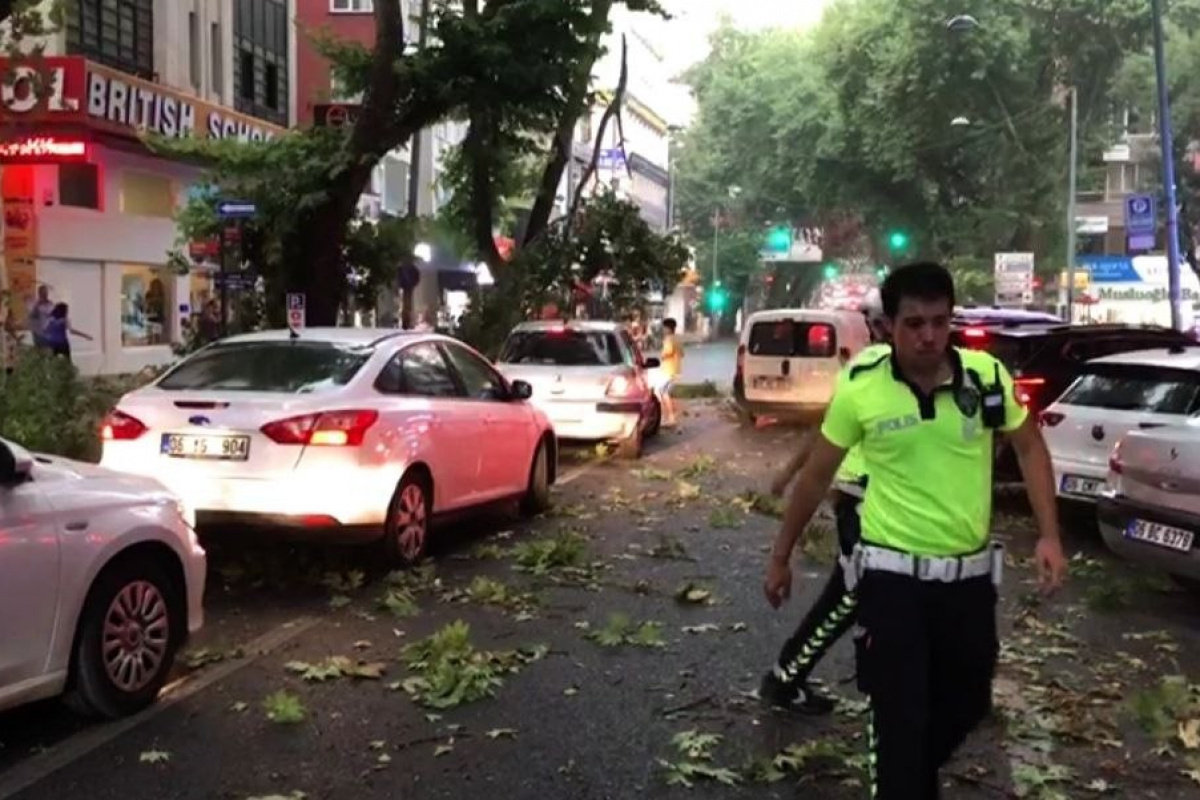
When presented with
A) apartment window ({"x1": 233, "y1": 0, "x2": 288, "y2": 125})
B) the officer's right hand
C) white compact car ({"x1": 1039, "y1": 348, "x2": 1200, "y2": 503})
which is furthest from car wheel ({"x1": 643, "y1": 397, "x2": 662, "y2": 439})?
apartment window ({"x1": 233, "y1": 0, "x2": 288, "y2": 125})

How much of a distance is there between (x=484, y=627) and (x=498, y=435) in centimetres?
292

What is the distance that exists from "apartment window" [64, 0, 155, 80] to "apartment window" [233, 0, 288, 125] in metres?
4.28

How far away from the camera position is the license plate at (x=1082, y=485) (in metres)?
9.73

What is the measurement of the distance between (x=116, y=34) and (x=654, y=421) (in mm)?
15913

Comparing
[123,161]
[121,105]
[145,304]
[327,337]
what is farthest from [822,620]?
[145,304]

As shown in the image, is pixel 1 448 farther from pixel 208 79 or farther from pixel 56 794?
pixel 208 79

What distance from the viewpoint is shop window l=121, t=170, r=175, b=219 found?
29266 millimetres

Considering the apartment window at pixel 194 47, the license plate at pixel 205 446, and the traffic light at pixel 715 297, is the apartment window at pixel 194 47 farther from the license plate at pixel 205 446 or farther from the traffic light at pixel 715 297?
the traffic light at pixel 715 297

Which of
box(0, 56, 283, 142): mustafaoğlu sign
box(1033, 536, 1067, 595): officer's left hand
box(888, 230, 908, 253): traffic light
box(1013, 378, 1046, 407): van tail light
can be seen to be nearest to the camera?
box(1033, 536, 1067, 595): officer's left hand

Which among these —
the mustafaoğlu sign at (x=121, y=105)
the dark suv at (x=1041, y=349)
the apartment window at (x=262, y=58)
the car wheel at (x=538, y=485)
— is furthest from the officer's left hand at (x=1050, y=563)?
the apartment window at (x=262, y=58)

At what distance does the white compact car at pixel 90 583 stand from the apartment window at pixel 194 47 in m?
27.3

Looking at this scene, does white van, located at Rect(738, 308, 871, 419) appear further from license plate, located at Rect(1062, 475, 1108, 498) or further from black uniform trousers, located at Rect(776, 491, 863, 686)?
black uniform trousers, located at Rect(776, 491, 863, 686)

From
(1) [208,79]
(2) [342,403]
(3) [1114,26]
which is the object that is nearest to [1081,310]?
(3) [1114,26]

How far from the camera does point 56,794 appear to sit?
4.67 metres
